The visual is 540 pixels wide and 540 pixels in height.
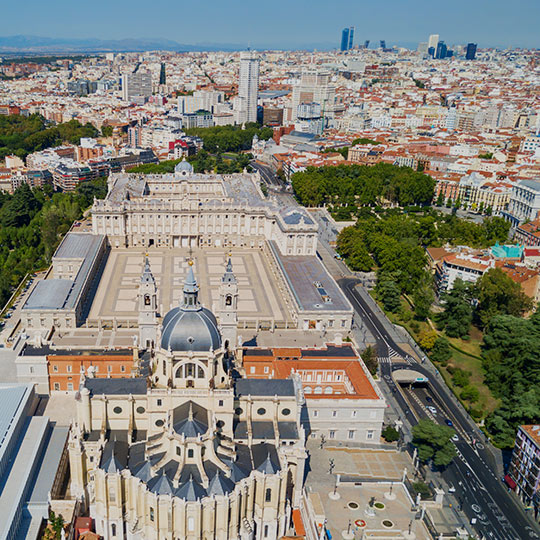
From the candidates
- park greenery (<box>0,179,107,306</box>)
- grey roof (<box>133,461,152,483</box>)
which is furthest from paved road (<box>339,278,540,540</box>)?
park greenery (<box>0,179,107,306</box>)

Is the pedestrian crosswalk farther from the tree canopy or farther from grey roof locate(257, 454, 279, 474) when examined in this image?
grey roof locate(257, 454, 279, 474)

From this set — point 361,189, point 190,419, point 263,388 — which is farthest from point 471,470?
point 361,189

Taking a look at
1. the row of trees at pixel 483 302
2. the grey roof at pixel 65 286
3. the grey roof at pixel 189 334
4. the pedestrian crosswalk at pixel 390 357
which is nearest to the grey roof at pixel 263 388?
the grey roof at pixel 189 334

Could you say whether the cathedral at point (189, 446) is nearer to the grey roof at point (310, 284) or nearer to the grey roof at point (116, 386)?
the grey roof at point (116, 386)

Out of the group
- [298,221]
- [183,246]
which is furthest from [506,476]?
[183,246]

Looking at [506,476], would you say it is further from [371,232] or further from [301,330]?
[371,232]

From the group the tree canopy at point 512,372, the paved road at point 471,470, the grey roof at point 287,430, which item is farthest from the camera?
the tree canopy at point 512,372

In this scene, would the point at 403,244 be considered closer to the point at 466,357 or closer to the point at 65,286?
the point at 466,357

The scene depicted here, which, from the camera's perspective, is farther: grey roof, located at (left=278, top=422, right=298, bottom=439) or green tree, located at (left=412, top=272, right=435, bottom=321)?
green tree, located at (left=412, top=272, right=435, bottom=321)
